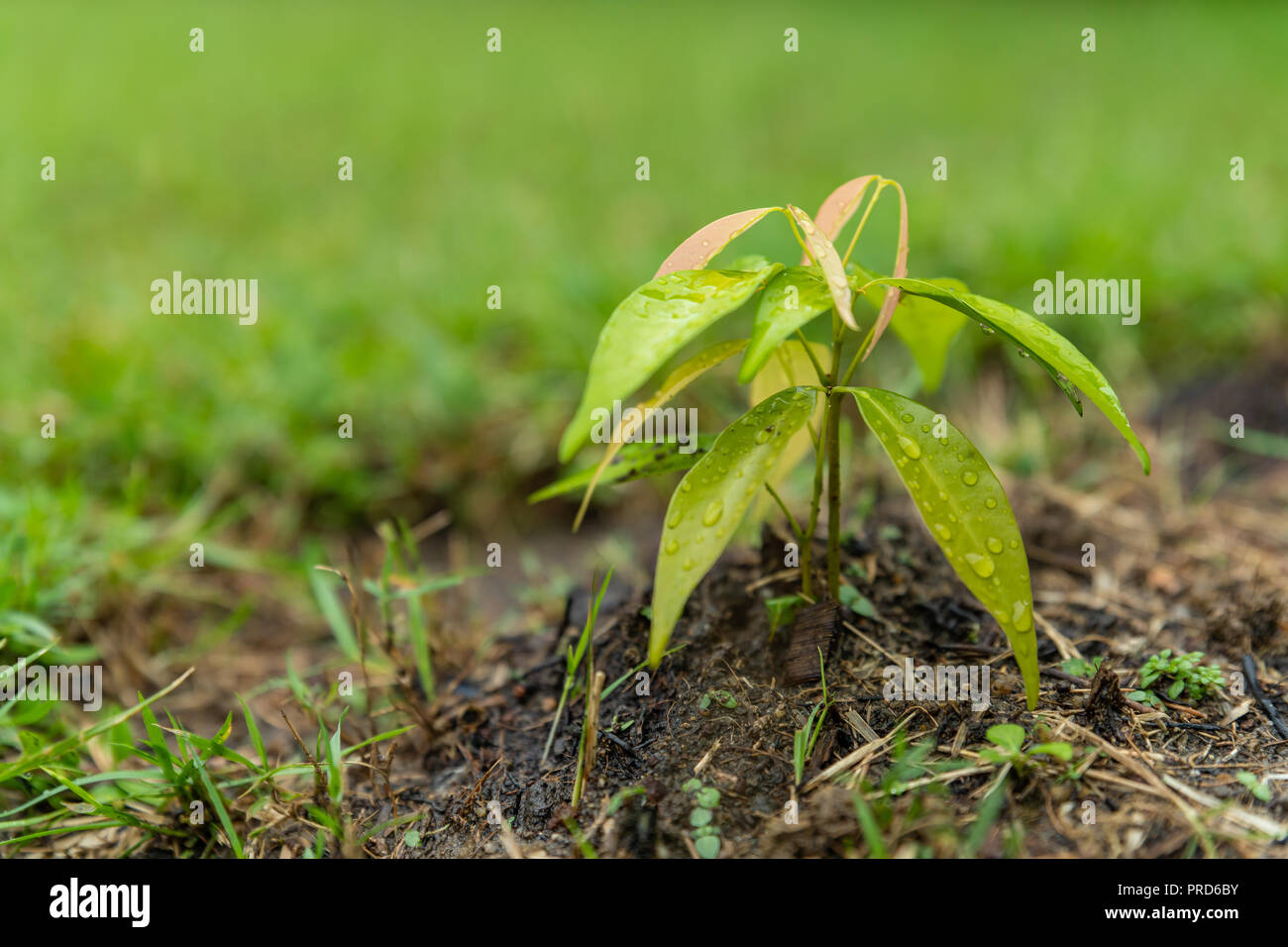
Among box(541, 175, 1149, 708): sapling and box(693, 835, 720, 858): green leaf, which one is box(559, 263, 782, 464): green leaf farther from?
box(693, 835, 720, 858): green leaf

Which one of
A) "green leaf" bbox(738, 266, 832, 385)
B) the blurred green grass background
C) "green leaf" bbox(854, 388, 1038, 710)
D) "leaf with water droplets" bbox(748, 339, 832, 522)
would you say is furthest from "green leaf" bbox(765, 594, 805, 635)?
the blurred green grass background

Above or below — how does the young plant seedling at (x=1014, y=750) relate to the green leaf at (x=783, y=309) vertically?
below

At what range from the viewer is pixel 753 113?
5430mm

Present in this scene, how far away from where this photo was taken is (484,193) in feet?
14.7

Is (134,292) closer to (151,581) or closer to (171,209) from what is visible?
(171,209)

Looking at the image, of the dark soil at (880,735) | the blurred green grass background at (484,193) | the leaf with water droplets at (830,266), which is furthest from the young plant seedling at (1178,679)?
the blurred green grass background at (484,193)

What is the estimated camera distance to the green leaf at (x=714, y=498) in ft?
3.88

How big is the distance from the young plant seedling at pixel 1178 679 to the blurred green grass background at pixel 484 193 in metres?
1.55

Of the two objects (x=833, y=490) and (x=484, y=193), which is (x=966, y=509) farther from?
(x=484, y=193)

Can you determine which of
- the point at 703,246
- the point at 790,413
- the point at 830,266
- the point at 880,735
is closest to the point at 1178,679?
the point at 880,735

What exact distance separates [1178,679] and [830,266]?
879mm

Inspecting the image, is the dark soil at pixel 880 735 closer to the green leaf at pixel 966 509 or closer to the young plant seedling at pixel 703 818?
the young plant seedling at pixel 703 818

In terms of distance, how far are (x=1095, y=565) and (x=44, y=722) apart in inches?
82.8

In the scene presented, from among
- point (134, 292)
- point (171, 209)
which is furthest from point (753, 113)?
point (134, 292)
